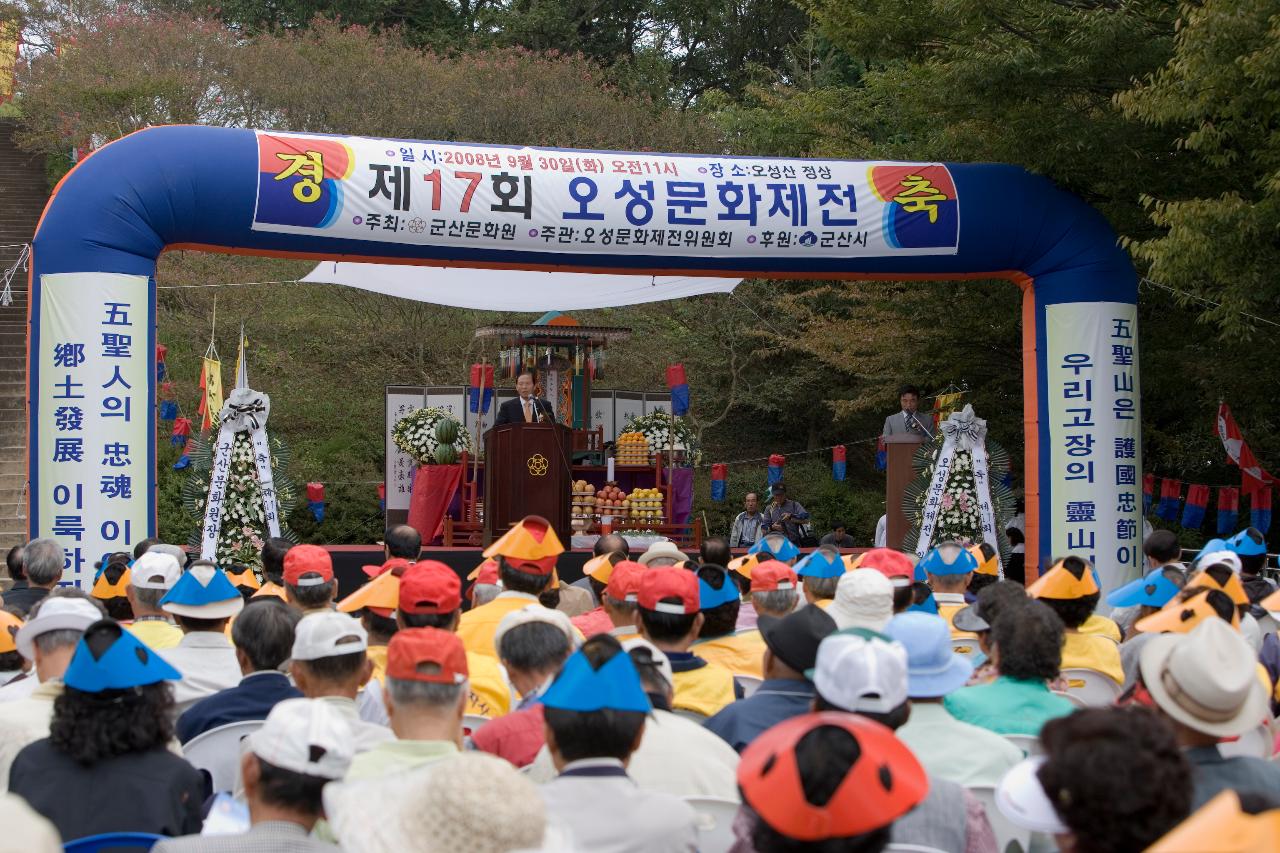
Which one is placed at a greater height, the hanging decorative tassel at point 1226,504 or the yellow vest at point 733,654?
the hanging decorative tassel at point 1226,504

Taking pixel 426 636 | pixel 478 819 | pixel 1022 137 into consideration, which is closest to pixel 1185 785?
pixel 478 819

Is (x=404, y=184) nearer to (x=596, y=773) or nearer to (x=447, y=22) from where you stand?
(x=596, y=773)

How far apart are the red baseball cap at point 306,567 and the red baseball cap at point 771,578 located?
1.71 metres

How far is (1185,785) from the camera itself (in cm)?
255

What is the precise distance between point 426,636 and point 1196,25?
7.94 metres

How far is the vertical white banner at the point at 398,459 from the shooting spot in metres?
17.3

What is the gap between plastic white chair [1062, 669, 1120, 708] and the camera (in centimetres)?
556

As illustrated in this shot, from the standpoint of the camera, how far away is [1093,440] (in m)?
11.9

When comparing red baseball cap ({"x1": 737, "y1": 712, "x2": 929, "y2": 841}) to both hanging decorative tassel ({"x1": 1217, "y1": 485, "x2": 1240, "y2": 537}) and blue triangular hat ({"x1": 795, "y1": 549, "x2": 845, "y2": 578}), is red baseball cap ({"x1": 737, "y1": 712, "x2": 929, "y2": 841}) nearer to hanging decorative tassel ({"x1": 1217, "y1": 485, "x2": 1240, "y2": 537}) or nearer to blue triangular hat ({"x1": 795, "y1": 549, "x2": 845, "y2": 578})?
blue triangular hat ({"x1": 795, "y1": 549, "x2": 845, "y2": 578})

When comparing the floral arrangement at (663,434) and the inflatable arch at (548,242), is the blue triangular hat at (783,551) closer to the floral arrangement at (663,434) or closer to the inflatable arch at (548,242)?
the inflatable arch at (548,242)

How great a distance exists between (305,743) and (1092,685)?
11.4 feet

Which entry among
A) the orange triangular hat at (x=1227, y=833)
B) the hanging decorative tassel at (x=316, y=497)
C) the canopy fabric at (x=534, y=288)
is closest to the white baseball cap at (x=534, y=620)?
the orange triangular hat at (x=1227, y=833)

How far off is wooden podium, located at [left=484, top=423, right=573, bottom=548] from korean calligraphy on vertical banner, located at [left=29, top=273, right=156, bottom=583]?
4001mm

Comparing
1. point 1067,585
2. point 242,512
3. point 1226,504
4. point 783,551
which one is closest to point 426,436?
point 242,512
